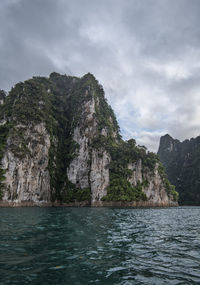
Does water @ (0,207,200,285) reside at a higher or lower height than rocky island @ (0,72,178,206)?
lower

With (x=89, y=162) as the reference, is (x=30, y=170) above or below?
below

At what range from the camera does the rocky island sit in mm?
87050

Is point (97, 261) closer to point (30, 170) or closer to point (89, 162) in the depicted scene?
point (30, 170)

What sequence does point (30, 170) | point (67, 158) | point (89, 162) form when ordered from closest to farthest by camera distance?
point (30, 170), point (89, 162), point (67, 158)

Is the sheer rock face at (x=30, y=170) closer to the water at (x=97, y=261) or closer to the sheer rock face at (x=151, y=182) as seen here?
the sheer rock face at (x=151, y=182)

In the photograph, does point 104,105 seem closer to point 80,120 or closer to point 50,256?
point 80,120

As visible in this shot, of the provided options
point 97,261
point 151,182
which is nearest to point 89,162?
point 151,182

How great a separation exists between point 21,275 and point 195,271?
656cm

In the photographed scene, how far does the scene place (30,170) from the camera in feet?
294

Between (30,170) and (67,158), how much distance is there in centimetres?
2833

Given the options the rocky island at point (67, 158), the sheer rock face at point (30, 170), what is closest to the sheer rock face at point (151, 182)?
the rocky island at point (67, 158)

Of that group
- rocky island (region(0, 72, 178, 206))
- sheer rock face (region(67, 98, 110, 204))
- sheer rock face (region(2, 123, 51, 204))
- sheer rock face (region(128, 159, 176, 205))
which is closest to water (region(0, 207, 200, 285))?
rocky island (region(0, 72, 178, 206))

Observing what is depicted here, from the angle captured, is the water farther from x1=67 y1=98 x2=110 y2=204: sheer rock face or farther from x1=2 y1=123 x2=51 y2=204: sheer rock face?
x1=67 y1=98 x2=110 y2=204: sheer rock face

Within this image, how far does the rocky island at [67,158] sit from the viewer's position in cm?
8705
